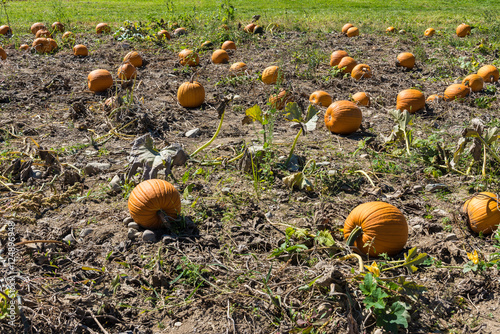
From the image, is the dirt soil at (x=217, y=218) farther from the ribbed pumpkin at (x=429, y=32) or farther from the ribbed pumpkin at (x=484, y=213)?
the ribbed pumpkin at (x=429, y=32)

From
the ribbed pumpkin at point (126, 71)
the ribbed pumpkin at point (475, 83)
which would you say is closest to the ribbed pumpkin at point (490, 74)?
the ribbed pumpkin at point (475, 83)

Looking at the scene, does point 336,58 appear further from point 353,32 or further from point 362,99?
point 353,32

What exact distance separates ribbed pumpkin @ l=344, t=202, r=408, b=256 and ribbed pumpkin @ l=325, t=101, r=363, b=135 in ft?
7.71

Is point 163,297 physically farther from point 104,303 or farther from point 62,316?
point 62,316

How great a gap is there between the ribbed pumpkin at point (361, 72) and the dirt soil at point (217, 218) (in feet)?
1.22

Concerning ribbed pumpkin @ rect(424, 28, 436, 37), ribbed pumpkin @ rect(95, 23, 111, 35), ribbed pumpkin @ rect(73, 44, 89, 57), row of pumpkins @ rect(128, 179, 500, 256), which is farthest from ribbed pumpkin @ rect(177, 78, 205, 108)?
ribbed pumpkin @ rect(424, 28, 436, 37)

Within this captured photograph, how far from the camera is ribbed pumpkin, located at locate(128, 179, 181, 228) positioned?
3.57 meters

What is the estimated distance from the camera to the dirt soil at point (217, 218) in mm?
2758

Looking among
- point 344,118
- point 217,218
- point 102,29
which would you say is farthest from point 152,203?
point 102,29

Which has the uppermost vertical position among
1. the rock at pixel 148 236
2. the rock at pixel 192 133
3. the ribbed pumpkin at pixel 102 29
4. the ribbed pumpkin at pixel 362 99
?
the ribbed pumpkin at pixel 102 29

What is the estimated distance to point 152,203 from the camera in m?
3.57

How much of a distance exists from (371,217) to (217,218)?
139 centimetres

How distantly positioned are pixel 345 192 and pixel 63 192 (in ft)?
9.60

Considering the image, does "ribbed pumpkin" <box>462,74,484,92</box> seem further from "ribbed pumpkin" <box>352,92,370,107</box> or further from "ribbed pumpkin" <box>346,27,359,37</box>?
"ribbed pumpkin" <box>346,27,359,37</box>
